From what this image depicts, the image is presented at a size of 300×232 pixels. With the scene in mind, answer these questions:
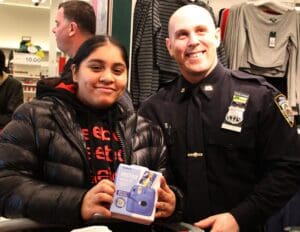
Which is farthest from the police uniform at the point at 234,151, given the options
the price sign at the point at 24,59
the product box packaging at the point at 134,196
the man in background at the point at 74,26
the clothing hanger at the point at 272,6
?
the price sign at the point at 24,59

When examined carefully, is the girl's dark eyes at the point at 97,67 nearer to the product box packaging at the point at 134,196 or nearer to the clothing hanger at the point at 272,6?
the product box packaging at the point at 134,196

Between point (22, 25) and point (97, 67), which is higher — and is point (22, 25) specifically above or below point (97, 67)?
above

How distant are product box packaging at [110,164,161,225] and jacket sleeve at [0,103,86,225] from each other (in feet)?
0.44

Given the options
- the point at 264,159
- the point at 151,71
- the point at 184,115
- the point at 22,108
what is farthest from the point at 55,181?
the point at 151,71

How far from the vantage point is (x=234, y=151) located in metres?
1.90

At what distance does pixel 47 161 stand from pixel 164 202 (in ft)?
1.32

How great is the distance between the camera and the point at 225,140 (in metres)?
1.90

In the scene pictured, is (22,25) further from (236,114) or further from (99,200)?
(99,200)

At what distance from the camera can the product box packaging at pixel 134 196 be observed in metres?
1.30

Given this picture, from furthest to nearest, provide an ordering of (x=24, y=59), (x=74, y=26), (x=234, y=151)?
1. (x=24, y=59)
2. (x=74, y=26)
3. (x=234, y=151)

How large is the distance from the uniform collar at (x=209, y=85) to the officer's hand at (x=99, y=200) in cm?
79

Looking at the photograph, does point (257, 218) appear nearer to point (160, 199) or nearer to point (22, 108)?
point (160, 199)

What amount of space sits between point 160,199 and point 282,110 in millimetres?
750

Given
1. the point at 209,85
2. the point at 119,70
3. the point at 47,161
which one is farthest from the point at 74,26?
the point at 47,161
